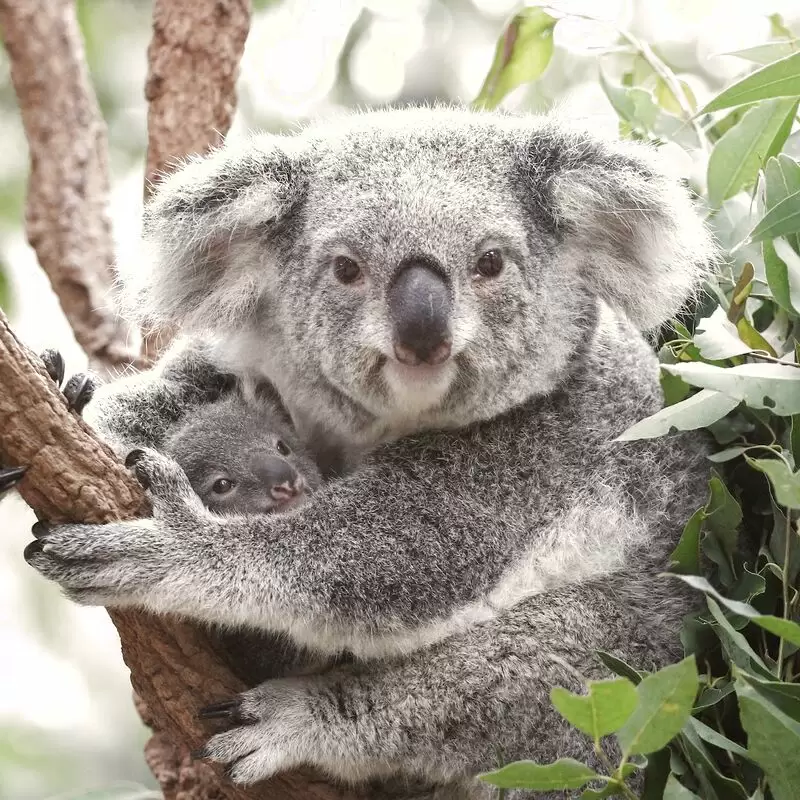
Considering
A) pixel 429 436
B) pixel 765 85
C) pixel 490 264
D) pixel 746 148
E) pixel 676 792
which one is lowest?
pixel 676 792

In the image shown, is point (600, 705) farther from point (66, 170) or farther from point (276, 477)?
point (66, 170)

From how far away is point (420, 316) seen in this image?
2.35 m

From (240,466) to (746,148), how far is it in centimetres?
170

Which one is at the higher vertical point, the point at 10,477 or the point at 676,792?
the point at 10,477

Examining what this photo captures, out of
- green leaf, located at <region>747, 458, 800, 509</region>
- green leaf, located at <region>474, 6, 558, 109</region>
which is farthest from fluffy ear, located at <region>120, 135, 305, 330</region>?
green leaf, located at <region>747, 458, 800, 509</region>

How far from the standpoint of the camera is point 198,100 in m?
3.91

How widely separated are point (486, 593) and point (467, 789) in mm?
491

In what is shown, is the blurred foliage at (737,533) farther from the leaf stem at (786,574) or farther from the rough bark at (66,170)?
the rough bark at (66,170)

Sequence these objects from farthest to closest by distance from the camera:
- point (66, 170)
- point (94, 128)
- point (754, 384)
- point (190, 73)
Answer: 1. point (94, 128)
2. point (66, 170)
3. point (190, 73)
4. point (754, 384)

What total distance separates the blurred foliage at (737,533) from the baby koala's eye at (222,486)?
1071mm

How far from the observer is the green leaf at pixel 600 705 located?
168 cm

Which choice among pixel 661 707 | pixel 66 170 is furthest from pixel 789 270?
pixel 66 170

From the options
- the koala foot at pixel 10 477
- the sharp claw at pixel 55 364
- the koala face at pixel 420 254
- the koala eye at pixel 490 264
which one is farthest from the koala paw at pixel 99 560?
the koala eye at pixel 490 264

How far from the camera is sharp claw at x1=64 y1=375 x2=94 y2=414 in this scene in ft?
8.51
